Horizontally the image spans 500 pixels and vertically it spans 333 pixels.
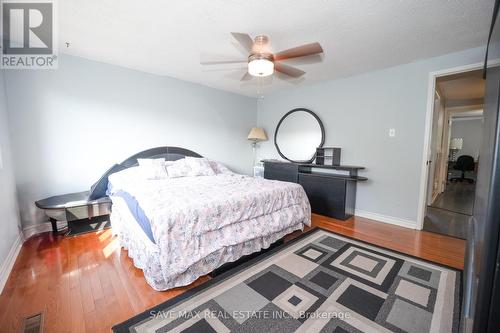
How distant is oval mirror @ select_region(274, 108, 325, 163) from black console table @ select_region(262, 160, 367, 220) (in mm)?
361

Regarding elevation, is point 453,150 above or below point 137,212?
above

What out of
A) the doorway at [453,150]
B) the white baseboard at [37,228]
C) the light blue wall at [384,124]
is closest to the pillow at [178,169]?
the white baseboard at [37,228]

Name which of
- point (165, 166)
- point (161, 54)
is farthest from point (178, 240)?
point (161, 54)

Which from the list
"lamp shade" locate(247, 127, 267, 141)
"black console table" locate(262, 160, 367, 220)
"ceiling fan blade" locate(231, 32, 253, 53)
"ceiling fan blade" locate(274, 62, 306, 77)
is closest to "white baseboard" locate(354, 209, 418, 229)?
"black console table" locate(262, 160, 367, 220)

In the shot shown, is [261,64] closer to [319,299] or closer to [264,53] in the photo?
[264,53]

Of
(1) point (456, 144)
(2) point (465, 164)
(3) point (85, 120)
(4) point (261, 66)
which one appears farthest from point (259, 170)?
(1) point (456, 144)

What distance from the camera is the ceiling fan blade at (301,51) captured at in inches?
74.1

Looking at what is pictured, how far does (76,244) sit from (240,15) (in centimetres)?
301

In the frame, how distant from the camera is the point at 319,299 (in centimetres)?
158

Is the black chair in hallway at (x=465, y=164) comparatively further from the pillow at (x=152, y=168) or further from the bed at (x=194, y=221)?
the pillow at (x=152, y=168)

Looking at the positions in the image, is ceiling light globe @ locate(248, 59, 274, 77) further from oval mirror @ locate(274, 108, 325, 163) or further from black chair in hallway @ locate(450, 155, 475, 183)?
black chair in hallway @ locate(450, 155, 475, 183)

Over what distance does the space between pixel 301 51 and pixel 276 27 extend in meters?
0.39

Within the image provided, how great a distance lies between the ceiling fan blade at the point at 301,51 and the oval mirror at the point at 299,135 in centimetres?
209

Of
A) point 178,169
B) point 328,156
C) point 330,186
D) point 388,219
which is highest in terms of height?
point 328,156
